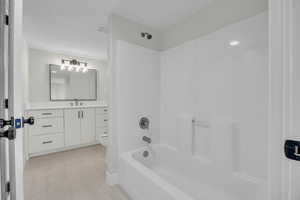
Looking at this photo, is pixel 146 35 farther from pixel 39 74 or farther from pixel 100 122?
pixel 39 74

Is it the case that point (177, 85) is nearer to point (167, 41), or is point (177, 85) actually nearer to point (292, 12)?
point (167, 41)

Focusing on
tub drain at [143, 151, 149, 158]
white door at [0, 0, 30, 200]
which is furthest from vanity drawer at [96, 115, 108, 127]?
white door at [0, 0, 30, 200]

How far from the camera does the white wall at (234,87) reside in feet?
3.97

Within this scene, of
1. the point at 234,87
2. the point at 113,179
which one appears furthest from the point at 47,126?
the point at 234,87

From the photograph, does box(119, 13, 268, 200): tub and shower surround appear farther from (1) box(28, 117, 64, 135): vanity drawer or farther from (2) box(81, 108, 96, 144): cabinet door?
(1) box(28, 117, 64, 135): vanity drawer

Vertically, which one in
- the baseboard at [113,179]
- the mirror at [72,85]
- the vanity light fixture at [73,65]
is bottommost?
the baseboard at [113,179]

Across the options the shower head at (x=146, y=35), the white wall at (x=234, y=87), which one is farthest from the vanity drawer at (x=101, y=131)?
the shower head at (x=146, y=35)

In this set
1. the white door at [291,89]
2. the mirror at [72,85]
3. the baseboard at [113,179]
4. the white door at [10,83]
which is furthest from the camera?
the mirror at [72,85]

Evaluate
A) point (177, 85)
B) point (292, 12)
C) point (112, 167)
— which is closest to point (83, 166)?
point (112, 167)

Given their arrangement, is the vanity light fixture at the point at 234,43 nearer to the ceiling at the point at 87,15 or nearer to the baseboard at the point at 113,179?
the ceiling at the point at 87,15

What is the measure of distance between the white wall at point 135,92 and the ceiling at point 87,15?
16.6 inches

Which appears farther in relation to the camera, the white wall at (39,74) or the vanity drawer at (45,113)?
the white wall at (39,74)

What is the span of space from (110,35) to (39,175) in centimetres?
227

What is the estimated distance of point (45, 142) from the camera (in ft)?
8.60
